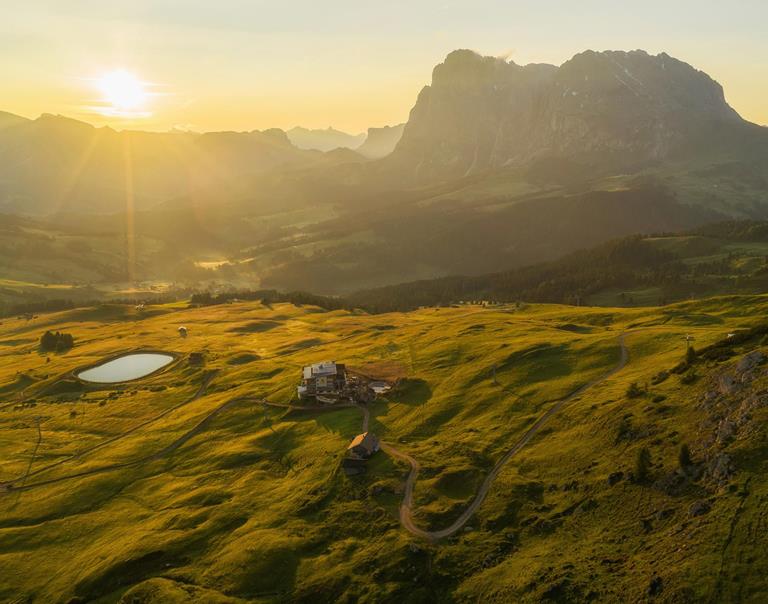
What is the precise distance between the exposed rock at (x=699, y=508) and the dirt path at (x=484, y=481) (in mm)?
27988

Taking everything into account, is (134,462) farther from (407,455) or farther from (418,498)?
(418,498)

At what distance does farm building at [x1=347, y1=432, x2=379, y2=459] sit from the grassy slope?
2.46 m

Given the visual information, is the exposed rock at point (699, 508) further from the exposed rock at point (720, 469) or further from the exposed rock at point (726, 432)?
the exposed rock at point (726, 432)

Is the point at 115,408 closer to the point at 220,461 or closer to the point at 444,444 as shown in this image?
the point at 220,461

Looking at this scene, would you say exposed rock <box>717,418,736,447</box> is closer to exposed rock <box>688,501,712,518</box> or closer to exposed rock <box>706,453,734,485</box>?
exposed rock <box>706,453,734,485</box>

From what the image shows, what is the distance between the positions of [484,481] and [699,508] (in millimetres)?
31013

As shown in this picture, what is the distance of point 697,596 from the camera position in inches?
1927

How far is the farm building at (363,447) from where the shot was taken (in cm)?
9656

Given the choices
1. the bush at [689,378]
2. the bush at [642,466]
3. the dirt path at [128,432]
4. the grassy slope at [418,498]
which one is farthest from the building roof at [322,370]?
the bush at [642,466]

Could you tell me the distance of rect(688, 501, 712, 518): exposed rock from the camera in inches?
2285

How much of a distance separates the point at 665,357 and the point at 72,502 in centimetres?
12295

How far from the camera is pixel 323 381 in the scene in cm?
13712

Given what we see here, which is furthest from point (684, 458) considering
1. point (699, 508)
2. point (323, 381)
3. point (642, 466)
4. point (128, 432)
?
point (128, 432)

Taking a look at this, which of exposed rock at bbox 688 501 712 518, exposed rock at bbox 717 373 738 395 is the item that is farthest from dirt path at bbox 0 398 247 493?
exposed rock at bbox 717 373 738 395
